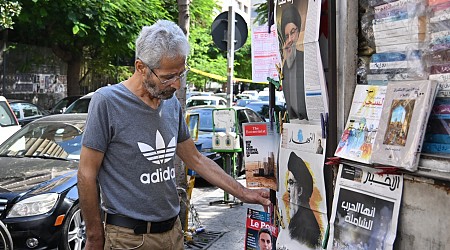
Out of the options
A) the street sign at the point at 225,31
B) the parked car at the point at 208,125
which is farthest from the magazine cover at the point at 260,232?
the street sign at the point at 225,31

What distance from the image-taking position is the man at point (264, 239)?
13.6 ft

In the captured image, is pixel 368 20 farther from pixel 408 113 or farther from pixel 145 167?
pixel 145 167

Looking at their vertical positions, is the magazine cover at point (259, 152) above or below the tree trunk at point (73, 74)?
below

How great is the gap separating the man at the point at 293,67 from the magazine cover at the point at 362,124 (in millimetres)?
512

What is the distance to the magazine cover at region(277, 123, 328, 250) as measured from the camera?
346 cm

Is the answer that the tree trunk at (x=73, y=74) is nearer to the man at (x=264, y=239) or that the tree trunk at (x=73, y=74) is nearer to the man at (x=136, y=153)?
the man at (x=264, y=239)

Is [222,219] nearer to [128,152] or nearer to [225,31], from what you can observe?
[225,31]

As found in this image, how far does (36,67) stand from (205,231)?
1646cm

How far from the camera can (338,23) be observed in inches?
130

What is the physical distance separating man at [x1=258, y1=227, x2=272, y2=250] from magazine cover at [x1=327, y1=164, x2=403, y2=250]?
3.11ft

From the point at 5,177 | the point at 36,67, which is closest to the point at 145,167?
the point at 5,177

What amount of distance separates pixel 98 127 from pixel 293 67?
60.7 inches

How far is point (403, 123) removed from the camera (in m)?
2.71

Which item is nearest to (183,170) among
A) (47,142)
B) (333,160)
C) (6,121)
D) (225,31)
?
(47,142)
